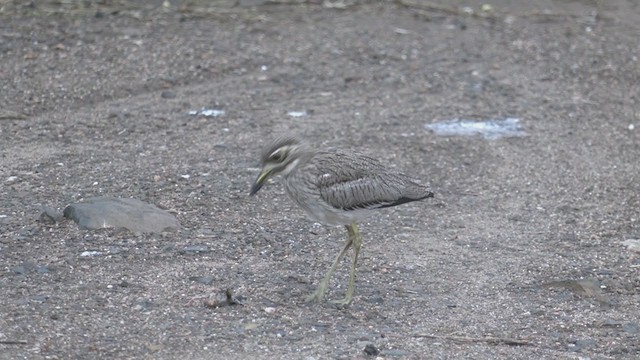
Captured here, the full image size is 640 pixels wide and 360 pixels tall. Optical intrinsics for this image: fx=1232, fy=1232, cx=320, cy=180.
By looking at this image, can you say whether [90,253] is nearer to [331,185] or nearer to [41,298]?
[41,298]

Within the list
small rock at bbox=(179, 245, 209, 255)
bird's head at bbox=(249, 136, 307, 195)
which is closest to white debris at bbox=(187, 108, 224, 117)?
small rock at bbox=(179, 245, 209, 255)

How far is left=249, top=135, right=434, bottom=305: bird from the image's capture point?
21.7ft

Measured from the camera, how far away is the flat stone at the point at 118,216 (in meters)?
7.34

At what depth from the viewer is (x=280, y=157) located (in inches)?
260

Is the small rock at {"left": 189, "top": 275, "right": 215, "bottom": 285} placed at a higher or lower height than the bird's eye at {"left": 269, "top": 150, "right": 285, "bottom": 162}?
lower

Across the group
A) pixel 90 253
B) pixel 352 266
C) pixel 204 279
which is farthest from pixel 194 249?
pixel 352 266

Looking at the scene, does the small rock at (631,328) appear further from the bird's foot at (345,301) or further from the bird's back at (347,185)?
the bird's foot at (345,301)

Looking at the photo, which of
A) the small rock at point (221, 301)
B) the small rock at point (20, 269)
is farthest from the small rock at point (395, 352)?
the small rock at point (20, 269)

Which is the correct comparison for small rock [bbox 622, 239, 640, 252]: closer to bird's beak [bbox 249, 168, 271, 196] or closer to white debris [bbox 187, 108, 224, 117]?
bird's beak [bbox 249, 168, 271, 196]

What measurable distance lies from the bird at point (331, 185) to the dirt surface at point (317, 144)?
40 centimetres

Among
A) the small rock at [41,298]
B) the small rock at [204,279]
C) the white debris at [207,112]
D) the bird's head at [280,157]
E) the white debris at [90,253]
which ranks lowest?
the white debris at [207,112]

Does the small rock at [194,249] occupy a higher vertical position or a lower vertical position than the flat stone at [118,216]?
lower

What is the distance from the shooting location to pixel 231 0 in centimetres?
1313

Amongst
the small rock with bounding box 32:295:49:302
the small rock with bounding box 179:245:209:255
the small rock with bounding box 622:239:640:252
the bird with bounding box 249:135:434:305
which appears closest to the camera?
the small rock with bounding box 32:295:49:302
